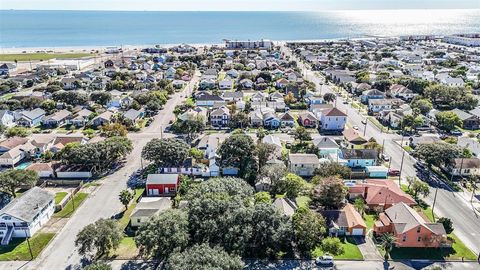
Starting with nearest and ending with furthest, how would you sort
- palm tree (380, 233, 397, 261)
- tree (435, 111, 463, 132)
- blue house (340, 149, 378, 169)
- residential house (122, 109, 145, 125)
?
palm tree (380, 233, 397, 261)
blue house (340, 149, 378, 169)
tree (435, 111, 463, 132)
residential house (122, 109, 145, 125)

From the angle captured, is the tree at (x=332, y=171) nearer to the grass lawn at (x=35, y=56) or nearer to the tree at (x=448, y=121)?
the tree at (x=448, y=121)

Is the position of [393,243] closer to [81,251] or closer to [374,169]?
[374,169]

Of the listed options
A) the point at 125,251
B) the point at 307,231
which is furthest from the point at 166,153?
Result: the point at 307,231

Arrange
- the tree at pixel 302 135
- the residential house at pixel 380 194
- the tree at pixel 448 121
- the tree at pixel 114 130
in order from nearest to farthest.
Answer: the residential house at pixel 380 194 → the tree at pixel 302 135 → the tree at pixel 114 130 → the tree at pixel 448 121

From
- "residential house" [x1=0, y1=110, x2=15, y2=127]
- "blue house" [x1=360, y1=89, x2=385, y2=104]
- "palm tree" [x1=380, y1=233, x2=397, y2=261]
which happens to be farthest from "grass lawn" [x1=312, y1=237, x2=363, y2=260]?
"residential house" [x1=0, y1=110, x2=15, y2=127]

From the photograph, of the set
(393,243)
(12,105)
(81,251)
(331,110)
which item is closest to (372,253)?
(393,243)

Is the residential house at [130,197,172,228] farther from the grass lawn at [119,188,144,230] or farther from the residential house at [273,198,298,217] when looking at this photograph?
the residential house at [273,198,298,217]

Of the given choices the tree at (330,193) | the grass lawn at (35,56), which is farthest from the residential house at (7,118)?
the grass lawn at (35,56)
